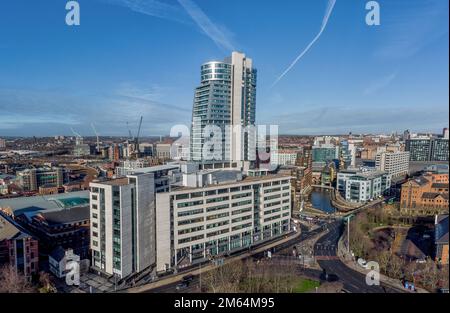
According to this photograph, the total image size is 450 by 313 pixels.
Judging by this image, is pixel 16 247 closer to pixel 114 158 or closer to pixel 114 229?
pixel 114 229

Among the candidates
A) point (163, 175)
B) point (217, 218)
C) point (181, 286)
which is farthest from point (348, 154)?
point (181, 286)

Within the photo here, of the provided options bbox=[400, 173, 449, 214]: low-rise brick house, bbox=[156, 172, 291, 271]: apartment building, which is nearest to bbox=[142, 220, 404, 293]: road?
bbox=[156, 172, 291, 271]: apartment building

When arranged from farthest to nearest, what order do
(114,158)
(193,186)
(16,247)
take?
1. (114,158)
2. (193,186)
3. (16,247)

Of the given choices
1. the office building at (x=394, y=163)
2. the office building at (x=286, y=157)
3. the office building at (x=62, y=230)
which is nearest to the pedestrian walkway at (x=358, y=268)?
the office building at (x=62, y=230)

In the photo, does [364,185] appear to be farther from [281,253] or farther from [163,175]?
[163,175]

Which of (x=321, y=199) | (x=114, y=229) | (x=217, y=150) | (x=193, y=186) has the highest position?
(x=217, y=150)
